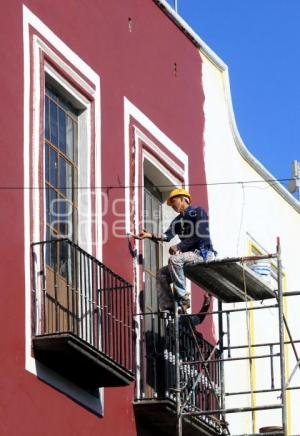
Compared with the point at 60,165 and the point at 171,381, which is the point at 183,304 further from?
the point at 60,165

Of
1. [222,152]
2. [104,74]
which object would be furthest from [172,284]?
[222,152]

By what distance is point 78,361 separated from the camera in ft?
58.3

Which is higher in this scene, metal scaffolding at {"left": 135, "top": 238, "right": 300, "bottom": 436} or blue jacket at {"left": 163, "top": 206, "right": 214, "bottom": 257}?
blue jacket at {"left": 163, "top": 206, "right": 214, "bottom": 257}

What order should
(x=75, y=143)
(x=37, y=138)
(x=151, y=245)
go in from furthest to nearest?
1. (x=151, y=245)
2. (x=75, y=143)
3. (x=37, y=138)

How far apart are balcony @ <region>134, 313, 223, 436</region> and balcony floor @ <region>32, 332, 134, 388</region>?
1.01 metres

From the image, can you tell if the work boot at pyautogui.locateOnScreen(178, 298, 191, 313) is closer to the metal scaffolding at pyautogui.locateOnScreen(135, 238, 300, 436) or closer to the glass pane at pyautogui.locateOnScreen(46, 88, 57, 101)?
the metal scaffolding at pyautogui.locateOnScreen(135, 238, 300, 436)

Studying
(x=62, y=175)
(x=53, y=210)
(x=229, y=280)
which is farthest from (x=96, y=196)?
(x=229, y=280)

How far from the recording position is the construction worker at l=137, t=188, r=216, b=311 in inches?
778

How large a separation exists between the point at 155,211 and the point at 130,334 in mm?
2621

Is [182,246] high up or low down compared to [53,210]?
down

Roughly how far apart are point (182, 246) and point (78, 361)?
2.76 m

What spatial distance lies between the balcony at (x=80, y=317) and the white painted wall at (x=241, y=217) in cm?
328

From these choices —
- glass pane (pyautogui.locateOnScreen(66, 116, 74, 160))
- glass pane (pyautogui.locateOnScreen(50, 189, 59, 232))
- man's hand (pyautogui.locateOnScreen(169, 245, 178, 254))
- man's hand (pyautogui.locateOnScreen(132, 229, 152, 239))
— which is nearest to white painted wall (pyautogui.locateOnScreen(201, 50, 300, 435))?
man's hand (pyautogui.locateOnScreen(169, 245, 178, 254))

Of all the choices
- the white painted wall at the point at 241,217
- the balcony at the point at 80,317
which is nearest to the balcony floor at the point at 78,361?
the balcony at the point at 80,317
